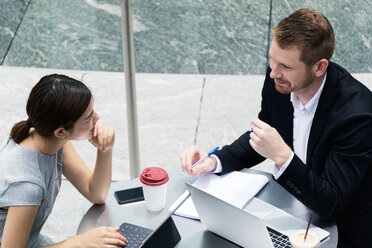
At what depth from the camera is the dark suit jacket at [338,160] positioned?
1.74 metres

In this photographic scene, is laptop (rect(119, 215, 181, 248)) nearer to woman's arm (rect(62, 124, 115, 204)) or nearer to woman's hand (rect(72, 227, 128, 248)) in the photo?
woman's hand (rect(72, 227, 128, 248))

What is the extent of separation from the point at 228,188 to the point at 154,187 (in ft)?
0.91

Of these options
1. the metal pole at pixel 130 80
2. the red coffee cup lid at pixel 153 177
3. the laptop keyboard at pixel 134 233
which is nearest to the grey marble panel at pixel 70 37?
the metal pole at pixel 130 80

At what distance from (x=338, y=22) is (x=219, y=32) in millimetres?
858

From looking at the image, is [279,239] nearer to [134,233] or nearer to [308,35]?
[134,233]

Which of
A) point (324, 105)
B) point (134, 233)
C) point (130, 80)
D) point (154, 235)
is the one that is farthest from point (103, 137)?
point (130, 80)

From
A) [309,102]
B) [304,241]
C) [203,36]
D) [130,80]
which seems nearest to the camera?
[304,241]

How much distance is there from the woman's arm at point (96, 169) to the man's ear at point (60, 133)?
0.15 m

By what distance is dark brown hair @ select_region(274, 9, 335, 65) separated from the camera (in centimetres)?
181

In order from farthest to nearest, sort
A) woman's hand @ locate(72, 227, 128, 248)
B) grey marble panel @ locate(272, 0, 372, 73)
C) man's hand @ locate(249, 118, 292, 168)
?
grey marble panel @ locate(272, 0, 372, 73)
man's hand @ locate(249, 118, 292, 168)
woman's hand @ locate(72, 227, 128, 248)

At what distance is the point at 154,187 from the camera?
70.1 inches

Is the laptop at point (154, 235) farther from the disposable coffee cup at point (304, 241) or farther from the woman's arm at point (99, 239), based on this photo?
the disposable coffee cup at point (304, 241)

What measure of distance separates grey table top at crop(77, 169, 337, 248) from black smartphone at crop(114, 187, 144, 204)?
0.02m

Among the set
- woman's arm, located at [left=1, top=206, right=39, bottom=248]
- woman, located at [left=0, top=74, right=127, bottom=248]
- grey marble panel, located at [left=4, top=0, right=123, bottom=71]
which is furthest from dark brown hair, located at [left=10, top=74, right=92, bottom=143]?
grey marble panel, located at [left=4, top=0, right=123, bottom=71]
